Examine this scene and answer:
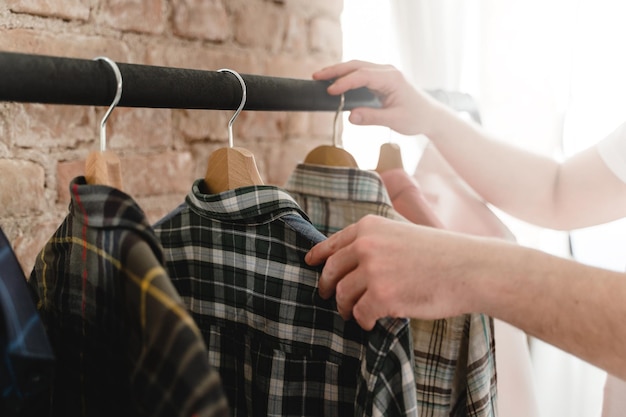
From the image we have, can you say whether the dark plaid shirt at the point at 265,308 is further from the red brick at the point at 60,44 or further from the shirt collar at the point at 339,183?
the red brick at the point at 60,44

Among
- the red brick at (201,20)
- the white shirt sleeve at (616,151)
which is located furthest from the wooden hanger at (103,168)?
the white shirt sleeve at (616,151)

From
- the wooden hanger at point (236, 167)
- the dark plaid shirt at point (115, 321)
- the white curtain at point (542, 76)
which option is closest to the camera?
the dark plaid shirt at point (115, 321)

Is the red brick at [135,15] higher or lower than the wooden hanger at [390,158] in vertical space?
higher

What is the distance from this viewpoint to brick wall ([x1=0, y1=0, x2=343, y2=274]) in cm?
77

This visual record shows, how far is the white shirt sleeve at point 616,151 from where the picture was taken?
33.0 inches

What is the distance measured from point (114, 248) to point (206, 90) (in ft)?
0.65

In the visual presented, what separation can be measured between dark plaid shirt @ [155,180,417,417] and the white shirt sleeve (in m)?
0.51

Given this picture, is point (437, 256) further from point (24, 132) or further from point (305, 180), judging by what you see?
point (24, 132)

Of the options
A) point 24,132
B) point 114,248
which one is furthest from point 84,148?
point 114,248

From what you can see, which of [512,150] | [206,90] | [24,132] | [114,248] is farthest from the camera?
[512,150]

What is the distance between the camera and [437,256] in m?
0.55

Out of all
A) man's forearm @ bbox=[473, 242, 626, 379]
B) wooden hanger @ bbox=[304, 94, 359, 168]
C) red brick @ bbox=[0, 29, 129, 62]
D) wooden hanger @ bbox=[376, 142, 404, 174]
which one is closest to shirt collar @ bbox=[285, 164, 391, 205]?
wooden hanger @ bbox=[304, 94, 359, 168]

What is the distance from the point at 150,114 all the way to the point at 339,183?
360 millimetres

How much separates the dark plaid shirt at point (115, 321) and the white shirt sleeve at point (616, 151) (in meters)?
0.70
